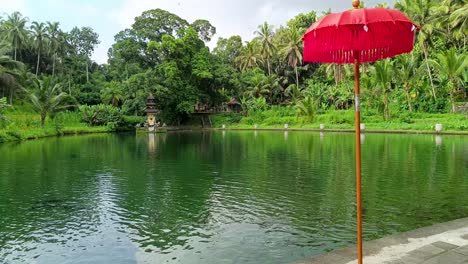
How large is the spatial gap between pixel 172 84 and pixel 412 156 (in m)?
31.8

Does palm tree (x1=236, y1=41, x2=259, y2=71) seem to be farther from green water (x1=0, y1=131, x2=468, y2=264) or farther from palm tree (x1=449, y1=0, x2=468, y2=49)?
green water (x1=0, y1=131, x2=468, y2=264)

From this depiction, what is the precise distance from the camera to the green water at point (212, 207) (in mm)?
5730

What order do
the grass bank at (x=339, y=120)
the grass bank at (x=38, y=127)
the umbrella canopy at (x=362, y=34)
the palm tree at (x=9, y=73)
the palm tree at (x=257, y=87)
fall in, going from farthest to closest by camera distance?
the palm tree at (x=257, y=87), the palm tree at (x=9, y=73), the grass bank at (x=339, y=120), the grass bank at (x=38, y=127), the umbrella canopy at (x=362, y=34)

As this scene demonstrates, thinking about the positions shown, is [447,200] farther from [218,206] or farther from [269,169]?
[269,169]

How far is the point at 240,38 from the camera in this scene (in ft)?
208

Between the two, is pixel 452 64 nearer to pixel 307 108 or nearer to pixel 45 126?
pixel 307 108

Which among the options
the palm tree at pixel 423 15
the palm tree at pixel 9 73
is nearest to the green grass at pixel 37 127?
the palm tree at pixel 9 73

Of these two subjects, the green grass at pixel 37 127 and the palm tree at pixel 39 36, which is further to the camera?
the palm tree at pixel 39 36

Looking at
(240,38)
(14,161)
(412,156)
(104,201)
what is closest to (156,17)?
(240,38)

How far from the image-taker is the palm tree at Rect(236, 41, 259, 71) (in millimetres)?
56656

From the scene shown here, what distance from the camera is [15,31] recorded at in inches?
2045

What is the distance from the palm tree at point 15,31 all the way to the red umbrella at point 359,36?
181 ft

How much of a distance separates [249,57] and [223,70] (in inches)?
455

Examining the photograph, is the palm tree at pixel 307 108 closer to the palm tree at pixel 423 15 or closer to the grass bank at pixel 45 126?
the palm tree at pixel 423 15
